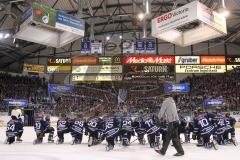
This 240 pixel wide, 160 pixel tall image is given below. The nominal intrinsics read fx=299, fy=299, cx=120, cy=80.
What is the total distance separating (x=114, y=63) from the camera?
25.8 meters

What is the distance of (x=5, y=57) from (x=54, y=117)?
1448cm

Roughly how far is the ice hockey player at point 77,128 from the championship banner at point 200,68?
18.1 meters

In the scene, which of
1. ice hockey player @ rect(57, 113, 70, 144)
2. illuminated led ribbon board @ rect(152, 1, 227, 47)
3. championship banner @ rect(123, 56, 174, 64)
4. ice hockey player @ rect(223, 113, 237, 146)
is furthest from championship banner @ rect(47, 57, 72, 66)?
ice hockey player @ rect(223, 113, 237, 146)

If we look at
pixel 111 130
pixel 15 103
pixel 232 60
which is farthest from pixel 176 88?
pixel 111 130

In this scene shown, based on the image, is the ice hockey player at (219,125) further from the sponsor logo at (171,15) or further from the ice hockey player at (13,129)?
the ice hockey player at (13,129)

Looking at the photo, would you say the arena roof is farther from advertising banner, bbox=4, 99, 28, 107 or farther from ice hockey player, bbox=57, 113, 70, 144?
ice hockey player, bbox=57, 113, 70, 144

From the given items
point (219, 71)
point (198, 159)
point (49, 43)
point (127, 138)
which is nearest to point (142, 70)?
point (219, 71)

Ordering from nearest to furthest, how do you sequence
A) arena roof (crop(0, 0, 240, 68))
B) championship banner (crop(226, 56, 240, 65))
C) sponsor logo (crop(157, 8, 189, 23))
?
sponsor logo (crop(157, 8, 189, 23)) → arena roof (crop(0, 0, 240, 68)) → championship banner (crop(226, 56, 240, 65))

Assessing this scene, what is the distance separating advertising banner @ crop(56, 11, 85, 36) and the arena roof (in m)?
6.71

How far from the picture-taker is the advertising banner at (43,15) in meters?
9.84

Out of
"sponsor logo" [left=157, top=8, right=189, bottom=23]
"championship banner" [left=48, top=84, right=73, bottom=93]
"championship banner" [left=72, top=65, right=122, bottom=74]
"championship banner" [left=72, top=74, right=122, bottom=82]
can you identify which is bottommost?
"championship banner" [left=48, top=84, right=73, bottom=93]

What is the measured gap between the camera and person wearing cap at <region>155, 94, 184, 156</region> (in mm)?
6488

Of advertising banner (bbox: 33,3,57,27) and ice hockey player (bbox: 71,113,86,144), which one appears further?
advertising banner (bbox: 33,3,57,27)

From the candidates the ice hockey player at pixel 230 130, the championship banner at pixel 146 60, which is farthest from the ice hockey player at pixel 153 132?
the championship banner at pixel 146 60
